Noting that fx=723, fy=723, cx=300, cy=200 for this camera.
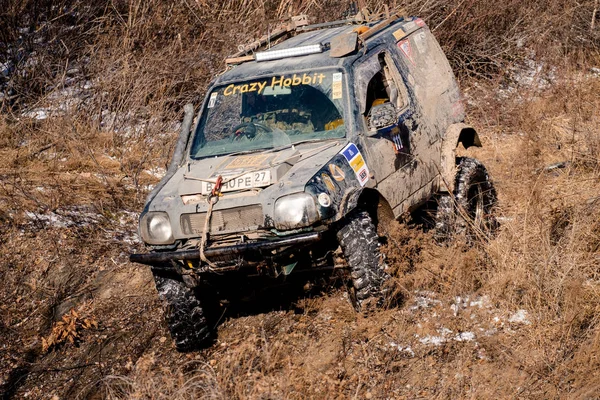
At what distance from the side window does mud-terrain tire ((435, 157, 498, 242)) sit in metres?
0.91

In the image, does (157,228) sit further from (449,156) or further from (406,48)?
(406,48)

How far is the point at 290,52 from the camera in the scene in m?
6.11

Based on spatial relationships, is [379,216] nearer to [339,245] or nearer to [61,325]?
[339,245]

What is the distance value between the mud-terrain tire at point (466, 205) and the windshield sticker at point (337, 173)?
4.43 ft

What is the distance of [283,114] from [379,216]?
44.6 inches

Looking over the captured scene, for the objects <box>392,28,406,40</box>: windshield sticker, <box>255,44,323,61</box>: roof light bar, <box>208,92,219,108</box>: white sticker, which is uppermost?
<box>255,44,323,61</box>: roof light bar

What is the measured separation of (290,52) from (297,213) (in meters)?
1.86

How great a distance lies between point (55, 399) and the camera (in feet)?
17.1

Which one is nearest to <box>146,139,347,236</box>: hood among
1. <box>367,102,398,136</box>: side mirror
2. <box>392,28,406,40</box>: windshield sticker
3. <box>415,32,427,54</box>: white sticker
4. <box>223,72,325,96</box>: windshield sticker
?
<box>367,102,398,136</box>: side mirror

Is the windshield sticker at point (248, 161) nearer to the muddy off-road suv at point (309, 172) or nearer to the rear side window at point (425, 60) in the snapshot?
the muddy off-road suv at point (309, 172)

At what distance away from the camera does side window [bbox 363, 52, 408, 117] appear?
6184 mm

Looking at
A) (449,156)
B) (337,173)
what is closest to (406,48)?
(449,156)

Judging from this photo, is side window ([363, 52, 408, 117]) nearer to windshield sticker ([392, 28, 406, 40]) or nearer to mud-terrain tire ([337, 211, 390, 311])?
windshield sticker ([392, 28, 406, 40])

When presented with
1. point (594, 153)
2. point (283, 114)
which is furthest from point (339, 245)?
point (594, 153)
